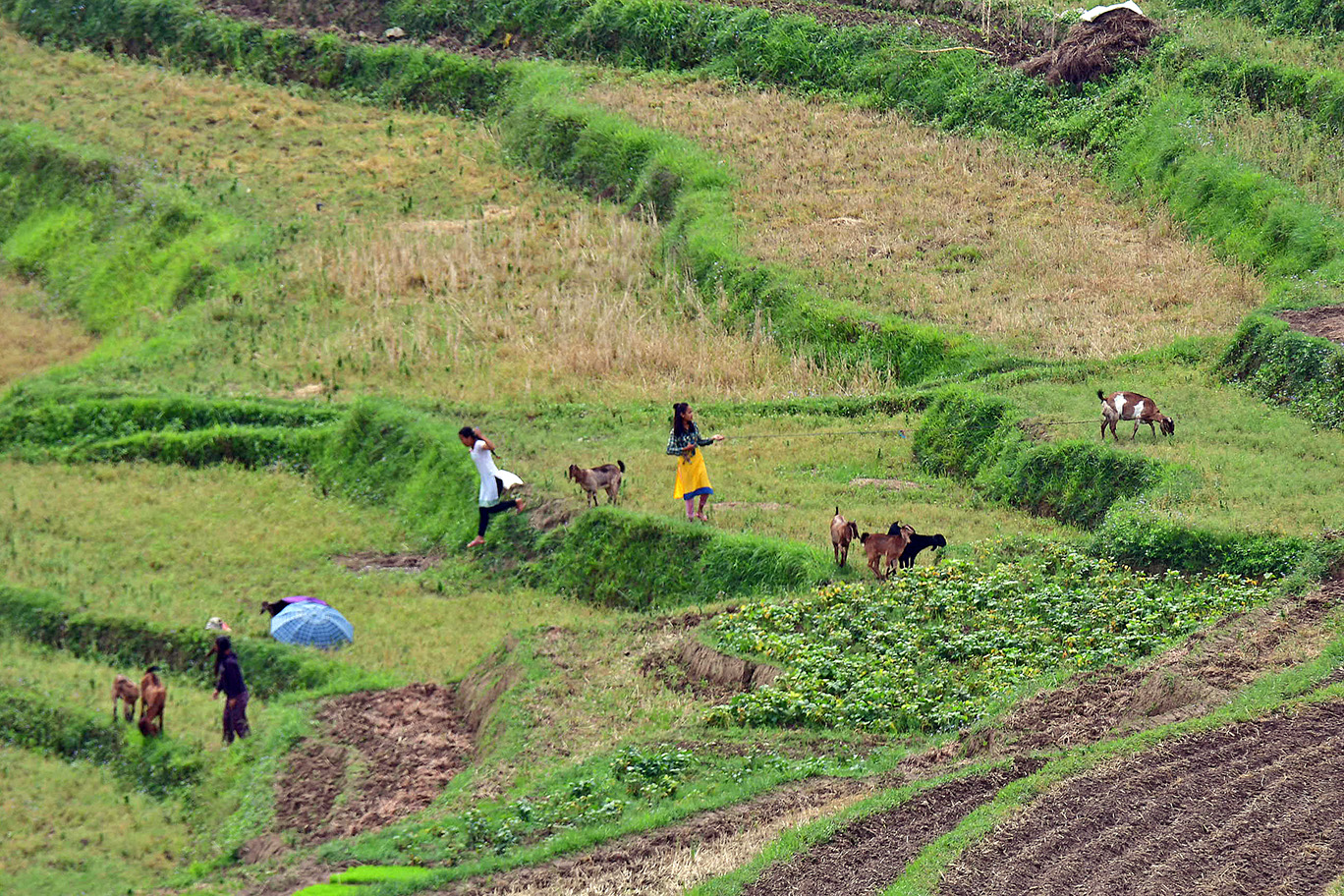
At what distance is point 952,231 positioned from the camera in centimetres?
2841

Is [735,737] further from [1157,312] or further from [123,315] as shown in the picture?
[123,315]

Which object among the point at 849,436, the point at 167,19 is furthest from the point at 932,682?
the point at 167,19

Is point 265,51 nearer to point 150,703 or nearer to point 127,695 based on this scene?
point 127,695

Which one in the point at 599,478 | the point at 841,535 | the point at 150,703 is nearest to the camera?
the point at 150,703

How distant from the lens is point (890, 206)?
29.8 metres

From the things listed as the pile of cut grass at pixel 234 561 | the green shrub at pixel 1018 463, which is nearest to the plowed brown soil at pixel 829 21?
the green shrub at pixel 1018 463

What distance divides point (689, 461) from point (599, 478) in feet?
4.09

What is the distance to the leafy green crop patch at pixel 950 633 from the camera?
14312mm

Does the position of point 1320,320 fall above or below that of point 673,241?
above

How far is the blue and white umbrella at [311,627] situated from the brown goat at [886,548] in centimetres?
542

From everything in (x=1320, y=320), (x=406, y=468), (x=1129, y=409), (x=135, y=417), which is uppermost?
(x=1320, y=320)

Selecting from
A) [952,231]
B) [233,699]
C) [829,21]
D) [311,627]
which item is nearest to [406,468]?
[311,627]

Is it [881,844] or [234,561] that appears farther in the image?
[234,561]

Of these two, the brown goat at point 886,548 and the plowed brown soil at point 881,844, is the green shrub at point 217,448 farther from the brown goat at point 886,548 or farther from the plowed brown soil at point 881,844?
the plowed brown soil at point 881,844
